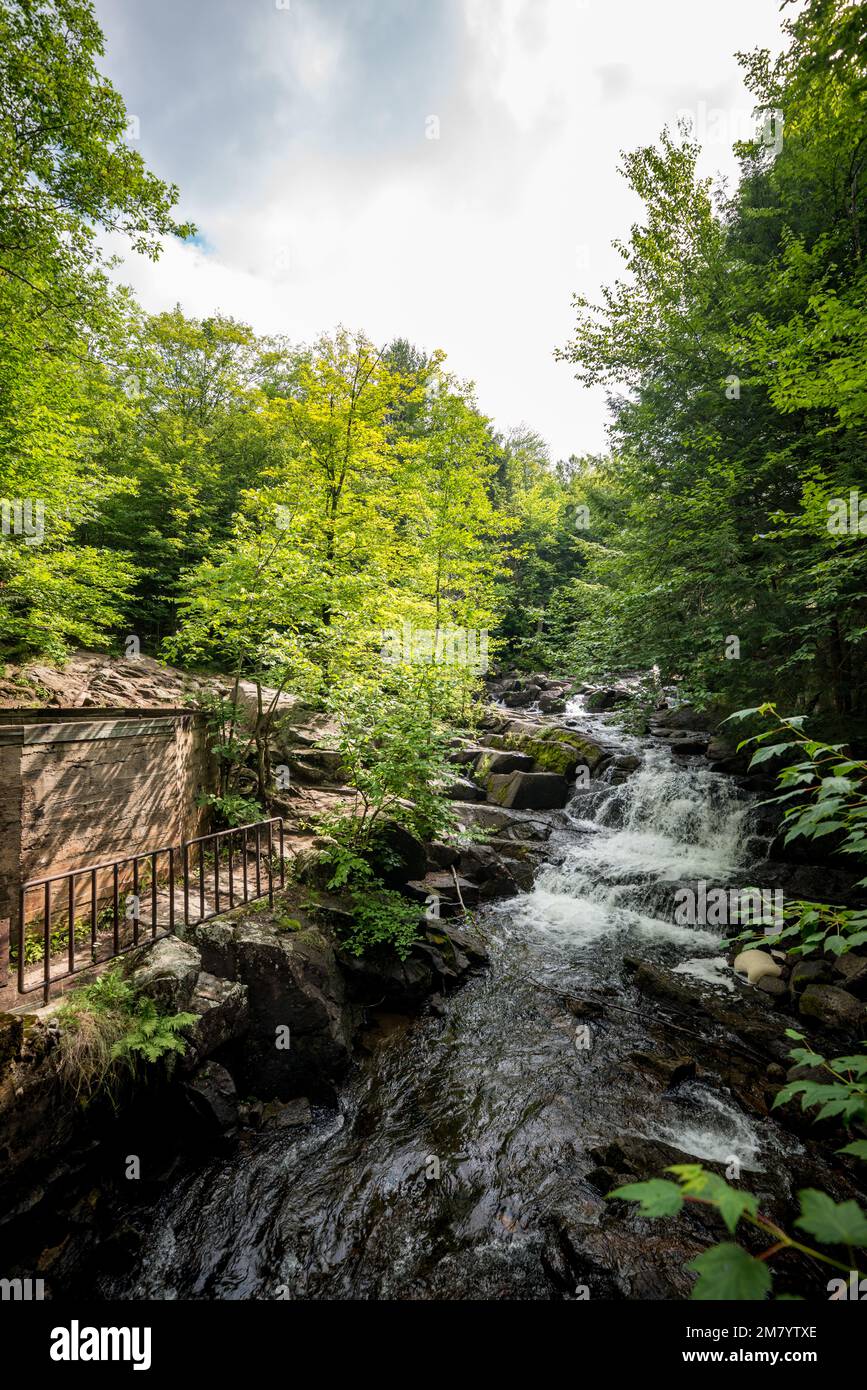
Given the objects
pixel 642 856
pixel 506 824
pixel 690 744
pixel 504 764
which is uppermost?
pixel 690 744

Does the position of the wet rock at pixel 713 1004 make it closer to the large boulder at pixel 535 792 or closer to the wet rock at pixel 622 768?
the large boulder at pixel 535 792

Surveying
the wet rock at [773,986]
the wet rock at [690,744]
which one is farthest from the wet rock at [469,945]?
the wet rock at [690,744]

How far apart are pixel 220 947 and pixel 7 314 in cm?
1087

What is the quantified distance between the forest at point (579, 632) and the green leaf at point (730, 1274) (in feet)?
0.03

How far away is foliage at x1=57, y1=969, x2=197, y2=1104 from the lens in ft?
13.3

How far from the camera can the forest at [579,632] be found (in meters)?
4.62

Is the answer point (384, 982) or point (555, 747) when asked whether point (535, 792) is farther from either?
point (384, 982)

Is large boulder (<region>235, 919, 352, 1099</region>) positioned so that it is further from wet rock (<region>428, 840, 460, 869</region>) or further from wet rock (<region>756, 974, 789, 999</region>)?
wet rock (<region>756, 974, 789, 999</region>)

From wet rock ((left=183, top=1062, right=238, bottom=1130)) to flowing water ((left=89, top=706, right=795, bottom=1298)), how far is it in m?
0.30

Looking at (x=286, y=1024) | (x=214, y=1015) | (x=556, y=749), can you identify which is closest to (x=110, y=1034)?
(x=214, y=1015)

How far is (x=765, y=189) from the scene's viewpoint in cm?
1155

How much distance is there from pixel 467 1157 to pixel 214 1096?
2.36 meters

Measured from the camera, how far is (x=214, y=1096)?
186 inches

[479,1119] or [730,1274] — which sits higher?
[730,1274]
